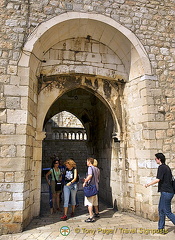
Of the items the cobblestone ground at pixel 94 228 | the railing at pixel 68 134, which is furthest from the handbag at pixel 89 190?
the railing at pixel 68 134

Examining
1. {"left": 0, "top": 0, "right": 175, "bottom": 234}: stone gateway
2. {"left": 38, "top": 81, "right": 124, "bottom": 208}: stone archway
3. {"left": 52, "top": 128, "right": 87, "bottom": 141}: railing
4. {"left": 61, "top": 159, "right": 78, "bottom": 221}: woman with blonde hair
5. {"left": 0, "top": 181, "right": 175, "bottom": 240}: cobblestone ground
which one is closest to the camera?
{"left": 0, "top": 181, "right": 175, "bottom": 240}: cobblestone ground

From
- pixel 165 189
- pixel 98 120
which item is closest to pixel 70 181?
pixel 165 189

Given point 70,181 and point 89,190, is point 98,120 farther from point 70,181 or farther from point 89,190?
point 89,190

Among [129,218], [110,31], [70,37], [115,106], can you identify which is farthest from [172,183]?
[70,37]

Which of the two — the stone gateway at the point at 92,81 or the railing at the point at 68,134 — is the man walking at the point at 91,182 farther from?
the railing at the point at 68,134

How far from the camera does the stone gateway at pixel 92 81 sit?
12.6ft

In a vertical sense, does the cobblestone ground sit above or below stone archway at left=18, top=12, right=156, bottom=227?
below

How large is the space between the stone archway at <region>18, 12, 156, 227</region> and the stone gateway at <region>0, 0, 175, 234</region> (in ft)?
0.07

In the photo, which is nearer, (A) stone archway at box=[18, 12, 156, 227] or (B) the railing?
(A) stone archway at box=[18, 12, 156, 227]

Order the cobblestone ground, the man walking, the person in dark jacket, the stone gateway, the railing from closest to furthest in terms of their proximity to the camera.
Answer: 1. the person in dark jacket
2. the cobblestone ground
3. the stone gateway
4. the man walking
5. the railing

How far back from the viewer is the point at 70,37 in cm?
509

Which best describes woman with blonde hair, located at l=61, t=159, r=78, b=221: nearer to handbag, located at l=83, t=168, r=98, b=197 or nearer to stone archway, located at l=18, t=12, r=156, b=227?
handbag, located at l=83, t=168, r=98, b=197

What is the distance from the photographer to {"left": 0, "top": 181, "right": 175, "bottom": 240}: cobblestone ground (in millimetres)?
3375

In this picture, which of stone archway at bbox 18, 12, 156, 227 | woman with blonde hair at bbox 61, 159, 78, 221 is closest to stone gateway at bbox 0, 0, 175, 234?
stone archway at bbox 18, 12, 156, 227
